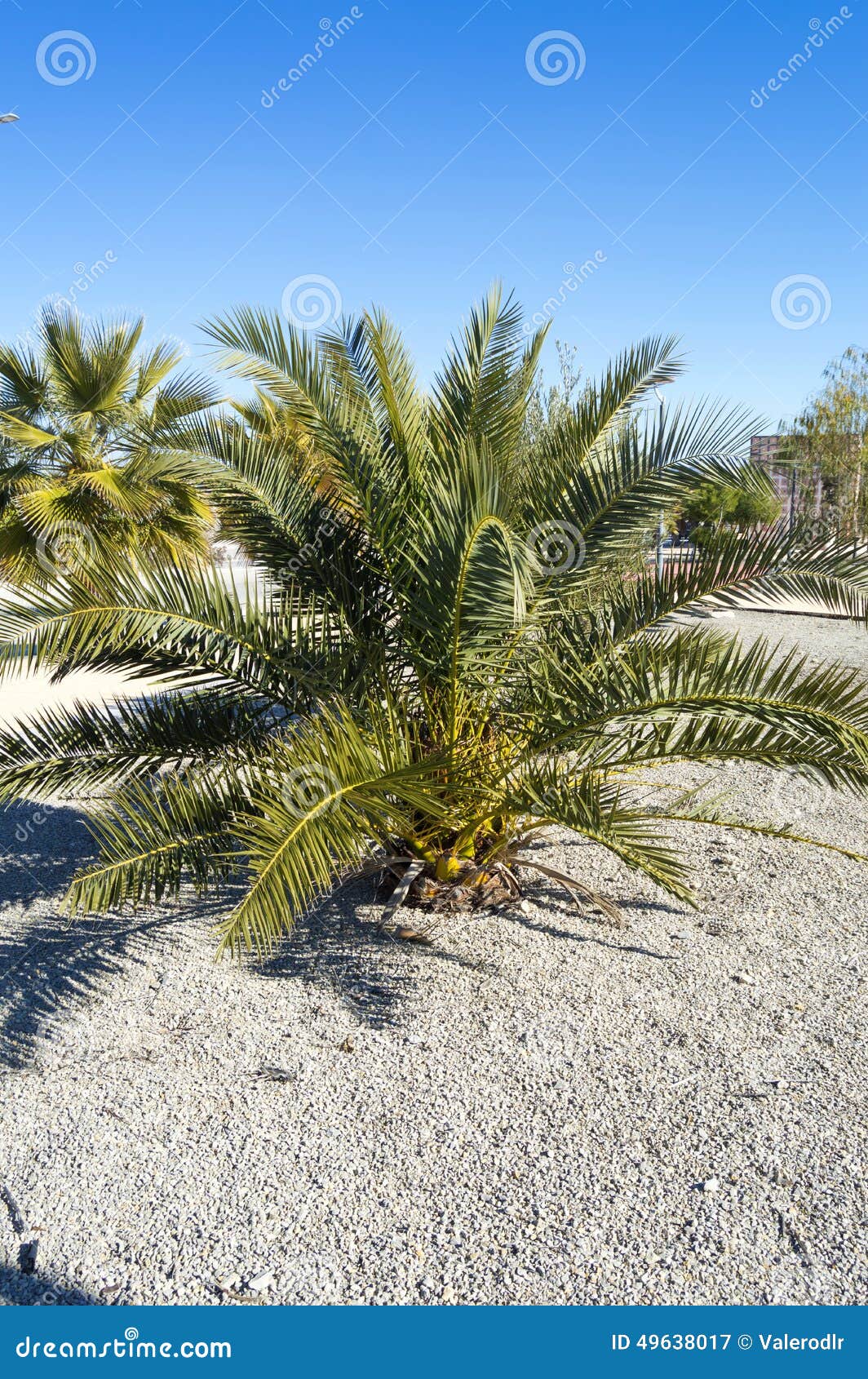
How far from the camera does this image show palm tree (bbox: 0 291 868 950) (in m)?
3.64

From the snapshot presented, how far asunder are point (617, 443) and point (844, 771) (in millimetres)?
1816

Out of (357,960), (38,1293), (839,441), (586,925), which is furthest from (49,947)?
(839,441)

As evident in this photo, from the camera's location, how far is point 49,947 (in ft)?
13.9

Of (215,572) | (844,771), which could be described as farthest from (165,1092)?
(844,771)

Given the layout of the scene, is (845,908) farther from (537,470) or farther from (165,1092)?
(165,1092)

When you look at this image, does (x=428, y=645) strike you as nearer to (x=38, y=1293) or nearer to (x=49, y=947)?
(x=49, y=947)

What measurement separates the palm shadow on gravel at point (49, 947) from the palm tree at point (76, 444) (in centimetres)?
439

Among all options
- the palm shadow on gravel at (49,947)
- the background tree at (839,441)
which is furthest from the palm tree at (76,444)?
the background tree at (839,441)

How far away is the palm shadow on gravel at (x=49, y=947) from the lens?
366 cm

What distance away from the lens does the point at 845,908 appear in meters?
4.59

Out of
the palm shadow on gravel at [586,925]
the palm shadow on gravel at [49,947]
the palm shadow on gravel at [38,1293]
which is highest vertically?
the palm shadow on gravel at [586,925]

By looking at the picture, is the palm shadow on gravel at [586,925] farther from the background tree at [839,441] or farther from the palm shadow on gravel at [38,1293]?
the background tree at [839,441]

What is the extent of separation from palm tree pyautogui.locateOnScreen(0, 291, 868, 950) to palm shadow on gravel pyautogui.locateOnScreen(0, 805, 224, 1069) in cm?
27

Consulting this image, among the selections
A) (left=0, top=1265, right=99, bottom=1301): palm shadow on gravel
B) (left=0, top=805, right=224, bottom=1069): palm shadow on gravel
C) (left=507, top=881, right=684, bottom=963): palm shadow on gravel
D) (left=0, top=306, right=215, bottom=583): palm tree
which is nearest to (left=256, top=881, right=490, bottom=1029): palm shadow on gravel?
(left=507, top=881, right=684, bottom=963): palm shadow on gravel
